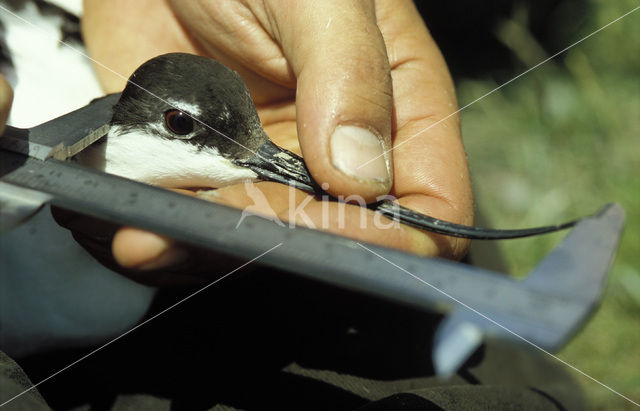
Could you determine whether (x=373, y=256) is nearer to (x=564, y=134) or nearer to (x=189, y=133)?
(x=189, y=133)

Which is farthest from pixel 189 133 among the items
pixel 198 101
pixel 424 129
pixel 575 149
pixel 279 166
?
pixel 575 149

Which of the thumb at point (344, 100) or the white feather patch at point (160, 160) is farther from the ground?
the thumb at point (344, 100)

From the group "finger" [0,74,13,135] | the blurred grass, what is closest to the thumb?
"finger" [0,74,13,135]

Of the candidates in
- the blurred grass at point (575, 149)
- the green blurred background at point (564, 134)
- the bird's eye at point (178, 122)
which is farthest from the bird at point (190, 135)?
the blurred grass at point (575, 149)

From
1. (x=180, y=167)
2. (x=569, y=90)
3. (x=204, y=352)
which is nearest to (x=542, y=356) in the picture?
(x=204, y=352)

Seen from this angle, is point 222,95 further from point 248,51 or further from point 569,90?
point 569,90

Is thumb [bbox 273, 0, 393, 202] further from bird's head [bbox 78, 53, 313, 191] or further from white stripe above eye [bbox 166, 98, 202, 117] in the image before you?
white stripe above eye [bbox 166, 98, 202, 117]

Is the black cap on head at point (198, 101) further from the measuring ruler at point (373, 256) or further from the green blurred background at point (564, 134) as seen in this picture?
the green blurred background at point (564, 134)
